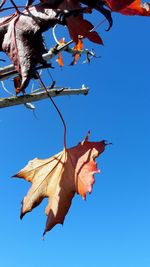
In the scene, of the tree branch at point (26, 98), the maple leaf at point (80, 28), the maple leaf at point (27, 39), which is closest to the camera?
the maple leaf at point (27, 39)

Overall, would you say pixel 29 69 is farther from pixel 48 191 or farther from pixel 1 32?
pixel 48 191

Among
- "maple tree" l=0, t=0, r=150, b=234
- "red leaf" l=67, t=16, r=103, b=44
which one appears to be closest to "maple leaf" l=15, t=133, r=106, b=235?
"maple tree" l=0, t=0, r=150, b=234

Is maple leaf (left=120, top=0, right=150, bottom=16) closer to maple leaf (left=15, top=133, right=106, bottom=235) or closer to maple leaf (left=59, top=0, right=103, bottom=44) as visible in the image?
maple leaf (left=59, top=0, right=103, bottom=44)

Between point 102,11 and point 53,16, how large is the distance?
94 millimetres

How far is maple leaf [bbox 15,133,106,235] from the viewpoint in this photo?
38.4 inches

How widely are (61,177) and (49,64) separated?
505 millimetres

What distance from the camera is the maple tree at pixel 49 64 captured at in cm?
59

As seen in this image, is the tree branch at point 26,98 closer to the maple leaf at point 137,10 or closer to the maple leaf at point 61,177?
the maple leaf at point 61,177

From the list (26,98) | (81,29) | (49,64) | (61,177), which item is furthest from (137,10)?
(26,98)

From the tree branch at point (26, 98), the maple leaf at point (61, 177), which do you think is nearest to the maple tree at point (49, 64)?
the maple leaf at point (61, 177)

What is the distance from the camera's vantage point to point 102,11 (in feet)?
2.07

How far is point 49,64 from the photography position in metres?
0.64

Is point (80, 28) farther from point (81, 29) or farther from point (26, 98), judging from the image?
point (26, 98)

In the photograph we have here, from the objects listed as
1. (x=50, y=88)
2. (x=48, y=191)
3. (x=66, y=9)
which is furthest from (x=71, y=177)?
(x=50, y=88)
